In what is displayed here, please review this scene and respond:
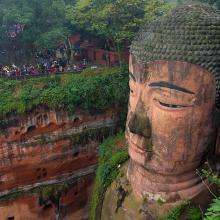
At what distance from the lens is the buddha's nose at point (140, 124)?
25.6 feet

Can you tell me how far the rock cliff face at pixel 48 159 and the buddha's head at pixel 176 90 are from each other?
824 centimetres

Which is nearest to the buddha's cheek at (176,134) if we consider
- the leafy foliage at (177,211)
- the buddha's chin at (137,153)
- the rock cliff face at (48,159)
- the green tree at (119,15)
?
the buddha's chin at (137,153)

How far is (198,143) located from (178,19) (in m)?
2.61

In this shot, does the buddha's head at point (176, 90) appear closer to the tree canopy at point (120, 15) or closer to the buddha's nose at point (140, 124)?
the buddha's nose at point (140, 124)

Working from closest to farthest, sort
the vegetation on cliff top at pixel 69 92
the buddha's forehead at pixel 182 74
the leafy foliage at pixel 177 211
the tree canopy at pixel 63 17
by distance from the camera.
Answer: the buddha's forehead at pixel 182 74, the leafy foliage at pixel 177 211, the vegetation on cliff top at pixel 69 92, the tree canopy at pixel 63 17

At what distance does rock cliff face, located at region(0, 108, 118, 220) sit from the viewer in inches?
597

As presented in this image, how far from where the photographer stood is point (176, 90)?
7457 mm

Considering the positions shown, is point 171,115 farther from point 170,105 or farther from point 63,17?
point 63,17

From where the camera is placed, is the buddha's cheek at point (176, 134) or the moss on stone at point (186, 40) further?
the buddha's cheek at point (176, 134)

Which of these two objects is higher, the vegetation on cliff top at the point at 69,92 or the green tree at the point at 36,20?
the green tree at the point at 36,20

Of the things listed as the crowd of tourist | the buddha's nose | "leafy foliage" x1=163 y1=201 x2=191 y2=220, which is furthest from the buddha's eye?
the crowd of tourist

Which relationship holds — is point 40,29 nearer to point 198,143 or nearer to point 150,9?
point 150,9

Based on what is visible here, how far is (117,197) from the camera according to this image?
30.6 ft

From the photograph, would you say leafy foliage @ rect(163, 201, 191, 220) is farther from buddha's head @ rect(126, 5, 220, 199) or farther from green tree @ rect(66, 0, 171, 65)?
green tree @ rect(66, 0, 171, 65)
